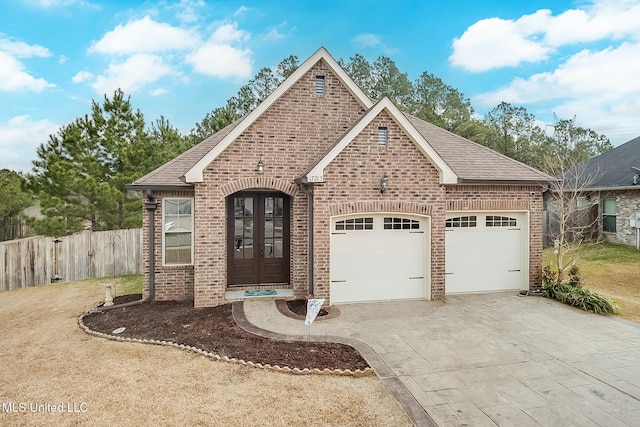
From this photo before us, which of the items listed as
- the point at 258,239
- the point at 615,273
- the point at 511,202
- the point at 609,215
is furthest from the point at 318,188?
the point at 609,215

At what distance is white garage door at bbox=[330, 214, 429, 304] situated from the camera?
864cm

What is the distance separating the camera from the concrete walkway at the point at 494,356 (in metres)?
4.18

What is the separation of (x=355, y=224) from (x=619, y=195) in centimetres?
1616

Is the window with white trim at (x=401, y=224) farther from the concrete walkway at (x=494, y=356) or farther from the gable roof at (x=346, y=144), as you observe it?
the concrete walkway at (x=494, y=356)

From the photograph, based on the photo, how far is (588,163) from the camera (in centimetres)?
2184

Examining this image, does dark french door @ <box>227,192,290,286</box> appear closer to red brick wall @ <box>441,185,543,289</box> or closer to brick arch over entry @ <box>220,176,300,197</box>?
brick arch over entry @ <box>220,176,300,197</box>

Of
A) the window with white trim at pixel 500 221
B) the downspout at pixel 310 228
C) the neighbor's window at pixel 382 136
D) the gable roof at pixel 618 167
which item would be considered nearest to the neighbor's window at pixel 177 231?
the downspout at pixel 310 228

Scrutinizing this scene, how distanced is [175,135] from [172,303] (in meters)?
13.1

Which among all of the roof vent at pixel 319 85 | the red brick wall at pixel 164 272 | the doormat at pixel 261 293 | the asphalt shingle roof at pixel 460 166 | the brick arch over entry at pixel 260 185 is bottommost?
the doormat at pixel 261 293

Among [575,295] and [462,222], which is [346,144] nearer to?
[462,222]

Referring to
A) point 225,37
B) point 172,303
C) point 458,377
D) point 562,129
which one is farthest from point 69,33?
point 562,129

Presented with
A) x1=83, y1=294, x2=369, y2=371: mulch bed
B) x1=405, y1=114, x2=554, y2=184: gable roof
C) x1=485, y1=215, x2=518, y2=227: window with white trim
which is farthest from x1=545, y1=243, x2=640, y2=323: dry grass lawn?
x1=83, y1=294, x2=369, y2=371: mulch bed

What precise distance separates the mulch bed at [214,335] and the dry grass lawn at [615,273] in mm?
7070

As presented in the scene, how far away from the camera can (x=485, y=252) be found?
9695mm
